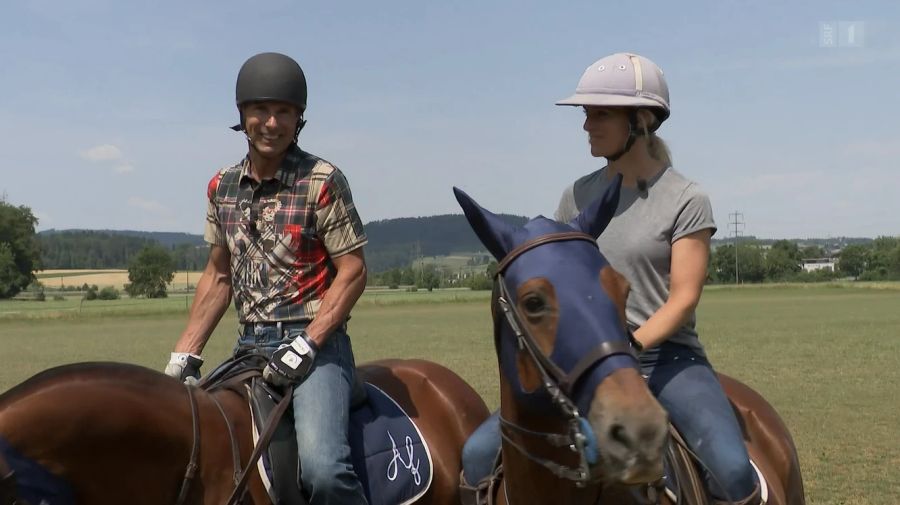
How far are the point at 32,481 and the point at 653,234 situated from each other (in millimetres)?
2888

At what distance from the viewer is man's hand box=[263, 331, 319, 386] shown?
4.56m

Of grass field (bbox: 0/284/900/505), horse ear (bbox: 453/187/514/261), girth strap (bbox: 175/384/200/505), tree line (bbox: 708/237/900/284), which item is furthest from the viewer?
tree line (bbox: 708/237/900/284)

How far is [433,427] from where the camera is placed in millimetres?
5492

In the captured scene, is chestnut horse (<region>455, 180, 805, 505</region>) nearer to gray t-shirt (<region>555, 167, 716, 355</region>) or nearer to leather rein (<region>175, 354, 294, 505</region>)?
gray t-shirt (<region>555, 167, 716, 355</region>)

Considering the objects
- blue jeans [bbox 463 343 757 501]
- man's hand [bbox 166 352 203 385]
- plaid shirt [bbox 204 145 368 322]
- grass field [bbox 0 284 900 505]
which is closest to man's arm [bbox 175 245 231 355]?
man's hand [bbox 166 352 203 385]

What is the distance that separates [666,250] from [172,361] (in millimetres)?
2781

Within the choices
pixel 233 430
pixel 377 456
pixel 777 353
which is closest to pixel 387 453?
pixel 377 456

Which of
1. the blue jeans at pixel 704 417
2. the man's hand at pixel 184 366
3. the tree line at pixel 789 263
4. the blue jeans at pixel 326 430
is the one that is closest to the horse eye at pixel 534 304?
the blue jeans at pixel 704 417

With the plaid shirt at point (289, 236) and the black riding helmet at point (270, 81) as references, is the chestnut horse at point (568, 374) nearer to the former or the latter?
the plaid shirt at point (289, 236)

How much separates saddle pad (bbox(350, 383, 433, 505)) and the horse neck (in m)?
1.24

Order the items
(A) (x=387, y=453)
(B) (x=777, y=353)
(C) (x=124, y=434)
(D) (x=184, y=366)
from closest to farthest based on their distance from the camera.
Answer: (C) (x=124, y=434)
(A) (x=387, y=453)
(D) (x=184, y=366)
(B) (x=777, y=353)

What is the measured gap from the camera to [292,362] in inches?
180

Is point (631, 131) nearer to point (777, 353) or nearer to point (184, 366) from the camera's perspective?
point (184, 366)

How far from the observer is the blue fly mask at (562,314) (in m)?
3.11
